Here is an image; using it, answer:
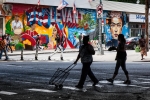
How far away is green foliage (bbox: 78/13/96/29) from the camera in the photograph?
162 feet

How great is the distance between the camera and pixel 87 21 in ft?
164

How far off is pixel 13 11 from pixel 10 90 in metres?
31.1

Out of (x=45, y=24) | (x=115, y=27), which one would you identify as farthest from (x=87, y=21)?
(x=45, y=24)

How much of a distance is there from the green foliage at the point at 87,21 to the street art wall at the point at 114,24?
6.72ft

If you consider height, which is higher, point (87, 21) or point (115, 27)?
point (87, 21)

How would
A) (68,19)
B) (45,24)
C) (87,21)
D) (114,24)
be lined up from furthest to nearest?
(114,24), (87,21), (68,19), (45,24)

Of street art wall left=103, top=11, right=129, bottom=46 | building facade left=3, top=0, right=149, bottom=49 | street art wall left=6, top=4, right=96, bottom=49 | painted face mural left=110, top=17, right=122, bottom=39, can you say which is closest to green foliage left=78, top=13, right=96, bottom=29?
building facade left=3, top=0, right=149, bottom=49

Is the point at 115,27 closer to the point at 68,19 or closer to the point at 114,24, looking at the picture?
the point at 114,24

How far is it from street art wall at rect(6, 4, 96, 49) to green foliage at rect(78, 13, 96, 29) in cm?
33

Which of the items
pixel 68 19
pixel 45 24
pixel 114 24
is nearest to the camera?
pixel 45 24

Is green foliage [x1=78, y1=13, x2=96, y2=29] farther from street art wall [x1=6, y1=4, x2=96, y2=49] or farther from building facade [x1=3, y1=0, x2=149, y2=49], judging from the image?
street art wall [x1=6, y1=4, x2=96, y2=49]

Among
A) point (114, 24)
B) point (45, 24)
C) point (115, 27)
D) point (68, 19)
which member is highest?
point (68, 19)

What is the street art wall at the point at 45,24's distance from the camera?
A: 42.1 meters

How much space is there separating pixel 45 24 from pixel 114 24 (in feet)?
40.7
